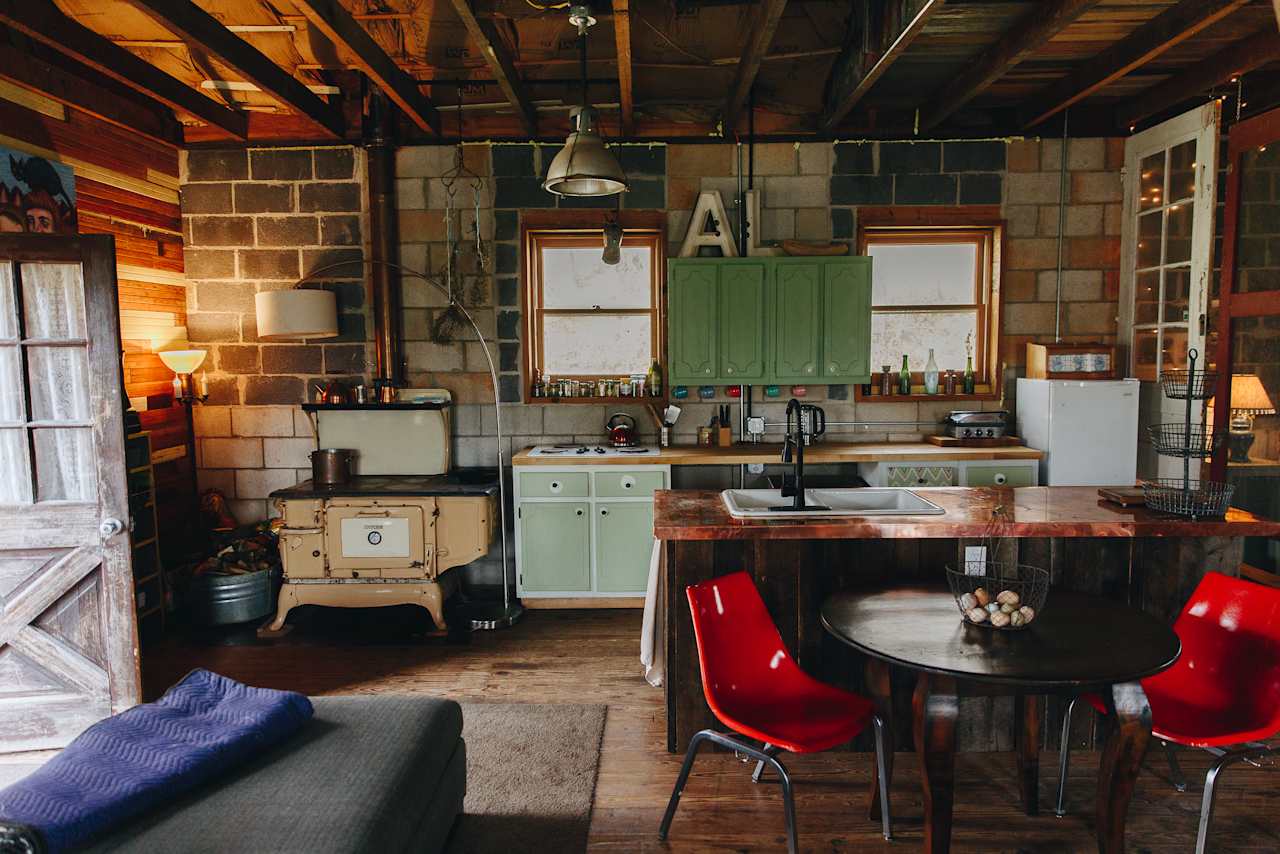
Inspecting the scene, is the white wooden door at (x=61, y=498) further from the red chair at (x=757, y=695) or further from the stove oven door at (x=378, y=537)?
the red chair at (x=757, y=695)

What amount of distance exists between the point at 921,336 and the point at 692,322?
1695 millimetres

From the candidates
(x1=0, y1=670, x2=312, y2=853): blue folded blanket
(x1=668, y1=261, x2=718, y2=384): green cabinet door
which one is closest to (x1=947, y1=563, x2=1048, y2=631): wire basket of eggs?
(x1=0, y1=670, x2=312, y2=853): blue folded blanket

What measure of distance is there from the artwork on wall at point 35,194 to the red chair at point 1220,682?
16.3ft

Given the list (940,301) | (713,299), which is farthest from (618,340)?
(940,301)

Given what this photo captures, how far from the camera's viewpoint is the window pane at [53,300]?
3227mm

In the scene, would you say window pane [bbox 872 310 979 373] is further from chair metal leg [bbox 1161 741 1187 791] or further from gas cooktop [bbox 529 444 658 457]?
chair metal leg [bbox 1161 741 1187 791]

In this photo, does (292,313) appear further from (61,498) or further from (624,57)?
(624,57)

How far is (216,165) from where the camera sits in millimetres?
5359

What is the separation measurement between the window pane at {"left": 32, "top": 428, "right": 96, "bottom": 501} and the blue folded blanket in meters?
1.35

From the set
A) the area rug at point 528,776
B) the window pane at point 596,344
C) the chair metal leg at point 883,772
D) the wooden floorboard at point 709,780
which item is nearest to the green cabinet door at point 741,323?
the window pane at point 596,344

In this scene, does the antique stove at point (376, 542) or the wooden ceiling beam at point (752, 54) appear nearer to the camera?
the wooden ceiling beam at point (752, 54)

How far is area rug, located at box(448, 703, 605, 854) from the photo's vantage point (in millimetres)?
2725

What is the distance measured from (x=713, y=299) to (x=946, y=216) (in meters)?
1.74

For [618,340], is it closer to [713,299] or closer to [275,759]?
[713,299]
